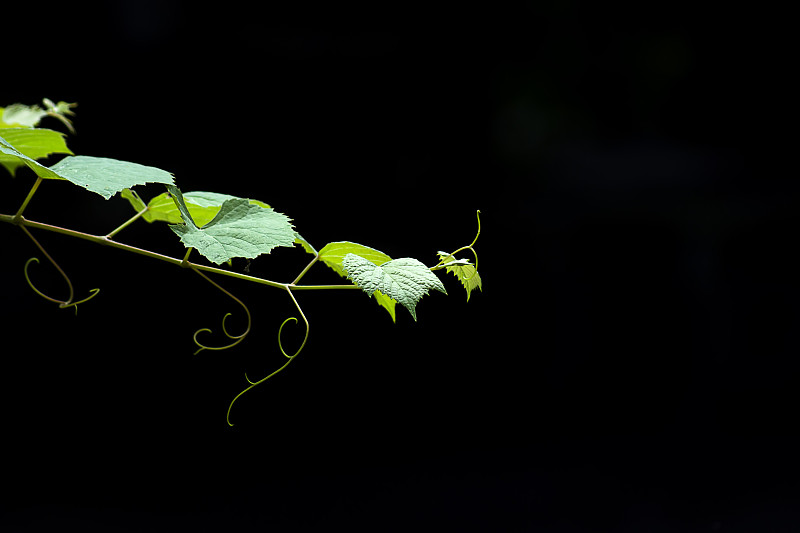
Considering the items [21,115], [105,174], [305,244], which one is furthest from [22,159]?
[21,115]

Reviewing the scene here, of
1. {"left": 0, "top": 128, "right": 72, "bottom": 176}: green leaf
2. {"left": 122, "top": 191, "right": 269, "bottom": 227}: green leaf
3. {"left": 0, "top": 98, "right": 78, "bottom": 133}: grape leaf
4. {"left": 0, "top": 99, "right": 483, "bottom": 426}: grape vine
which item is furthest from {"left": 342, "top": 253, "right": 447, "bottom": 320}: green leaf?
{"left": 0, "top": 98, "right": 78, "bottom": 133}: grape leaf

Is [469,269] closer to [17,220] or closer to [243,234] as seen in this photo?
[243,234]

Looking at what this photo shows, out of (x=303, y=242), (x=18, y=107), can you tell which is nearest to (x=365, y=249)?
(x=303, y=242)

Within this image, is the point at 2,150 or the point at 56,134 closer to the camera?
the point at 2,150

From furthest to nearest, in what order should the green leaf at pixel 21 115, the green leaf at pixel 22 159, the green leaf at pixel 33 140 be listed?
1. the green leaf at pixel 21 115
2. the green leaf at pixel 33 140
3. the green leaf at pixel 22 159

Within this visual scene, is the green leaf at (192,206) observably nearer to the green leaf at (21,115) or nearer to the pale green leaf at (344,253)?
the pale green leaf at (344,253)

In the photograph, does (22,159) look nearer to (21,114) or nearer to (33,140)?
(33,140)

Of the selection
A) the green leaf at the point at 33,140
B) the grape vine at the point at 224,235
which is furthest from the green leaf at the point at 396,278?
the green leaf at the point at 33,140
